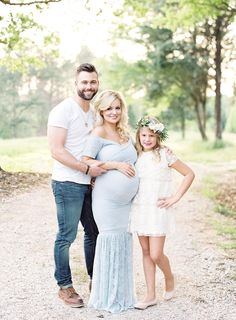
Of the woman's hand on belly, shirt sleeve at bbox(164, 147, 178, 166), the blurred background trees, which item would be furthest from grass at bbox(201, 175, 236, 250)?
the blurred background trees

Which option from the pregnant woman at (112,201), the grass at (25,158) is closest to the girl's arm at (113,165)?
the pregnant woman at (112,201)

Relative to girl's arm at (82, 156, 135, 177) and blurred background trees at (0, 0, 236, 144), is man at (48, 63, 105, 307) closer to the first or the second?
girl's arm at (82, 156, 135, 177)

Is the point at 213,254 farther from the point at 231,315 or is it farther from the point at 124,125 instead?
the point at 124,125

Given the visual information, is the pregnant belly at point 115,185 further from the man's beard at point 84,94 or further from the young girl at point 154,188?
the man's beard at point 84,94

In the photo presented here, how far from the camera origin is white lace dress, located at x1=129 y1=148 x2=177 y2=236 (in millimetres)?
4832

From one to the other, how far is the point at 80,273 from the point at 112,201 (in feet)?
5.73

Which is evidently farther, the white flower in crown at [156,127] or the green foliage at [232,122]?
the green foliage at [232,122]

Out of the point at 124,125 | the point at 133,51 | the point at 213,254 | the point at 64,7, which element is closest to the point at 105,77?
the point at 133,51

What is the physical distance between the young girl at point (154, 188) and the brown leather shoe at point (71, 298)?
0.54 m

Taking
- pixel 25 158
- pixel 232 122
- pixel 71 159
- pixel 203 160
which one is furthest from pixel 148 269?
pixel 232 122

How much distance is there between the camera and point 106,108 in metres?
4.71

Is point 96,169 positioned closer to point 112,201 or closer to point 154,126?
point 112,201

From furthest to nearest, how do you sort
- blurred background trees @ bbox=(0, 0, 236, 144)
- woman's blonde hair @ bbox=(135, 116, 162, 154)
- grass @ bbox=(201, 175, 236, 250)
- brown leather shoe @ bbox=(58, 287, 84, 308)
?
blurred background trees @ bbox=(0, 0, 236, 144)
grass @ bbox=(201, 175, 236, 250)
brown leather shoe @ bbox=(58, 287, 84, 308)
woman's blonde hair @ bbox=(135, 116, 162, 154)

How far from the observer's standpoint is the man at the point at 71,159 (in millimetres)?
4715
